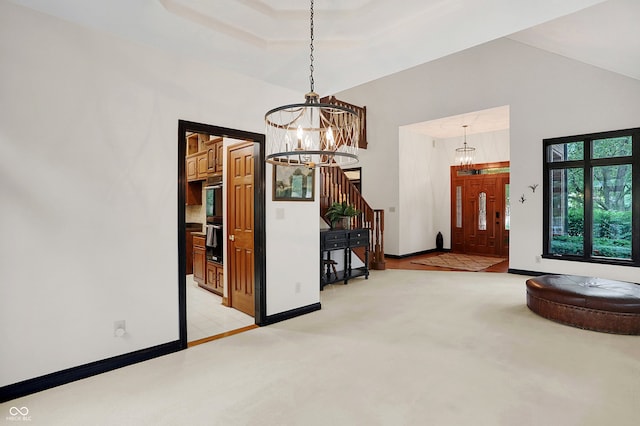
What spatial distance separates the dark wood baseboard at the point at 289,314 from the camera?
13.2ft

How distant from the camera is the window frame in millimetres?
5477

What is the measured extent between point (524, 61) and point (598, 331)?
521 cm

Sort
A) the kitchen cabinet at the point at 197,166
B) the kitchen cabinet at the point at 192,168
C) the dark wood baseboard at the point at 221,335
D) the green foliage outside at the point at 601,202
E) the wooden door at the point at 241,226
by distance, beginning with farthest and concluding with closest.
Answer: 1. the kitchen cabinet at the point at 192,168
2. the kitchen cabinet at the point at 197,166
3. the green foliage outside at the point at 601,202
4. the wooden door at the point at 241,226
5. the dark wood baseboard at the point at 221,335

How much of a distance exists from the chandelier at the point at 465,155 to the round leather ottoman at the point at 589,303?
16.8 ft

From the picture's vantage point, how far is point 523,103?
21.8 feet

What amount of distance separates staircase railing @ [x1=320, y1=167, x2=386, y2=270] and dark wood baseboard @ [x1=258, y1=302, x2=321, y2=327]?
2196mm

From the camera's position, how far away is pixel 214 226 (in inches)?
206

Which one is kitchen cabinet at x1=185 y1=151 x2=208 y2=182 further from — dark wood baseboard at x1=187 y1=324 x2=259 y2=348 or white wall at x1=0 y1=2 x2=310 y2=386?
dark wood baseboard at x1=187 y1=324 x2=259 y2=348

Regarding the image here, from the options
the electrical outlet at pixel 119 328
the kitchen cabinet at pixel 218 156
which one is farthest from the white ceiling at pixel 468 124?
the electrical outlet at pixel 119 328

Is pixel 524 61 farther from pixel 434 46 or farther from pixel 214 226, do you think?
pixel 214 226

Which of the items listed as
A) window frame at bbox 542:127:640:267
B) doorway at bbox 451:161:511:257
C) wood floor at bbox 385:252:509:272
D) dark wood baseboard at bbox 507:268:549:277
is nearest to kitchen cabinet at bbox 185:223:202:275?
wood floor at bbox 385:252:509:272

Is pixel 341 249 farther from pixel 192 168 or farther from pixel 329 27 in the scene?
pixel 329 27

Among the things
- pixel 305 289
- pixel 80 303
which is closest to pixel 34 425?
pixel 80 303

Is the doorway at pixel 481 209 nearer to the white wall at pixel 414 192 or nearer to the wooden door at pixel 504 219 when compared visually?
the wooden door at pixel 504 219
